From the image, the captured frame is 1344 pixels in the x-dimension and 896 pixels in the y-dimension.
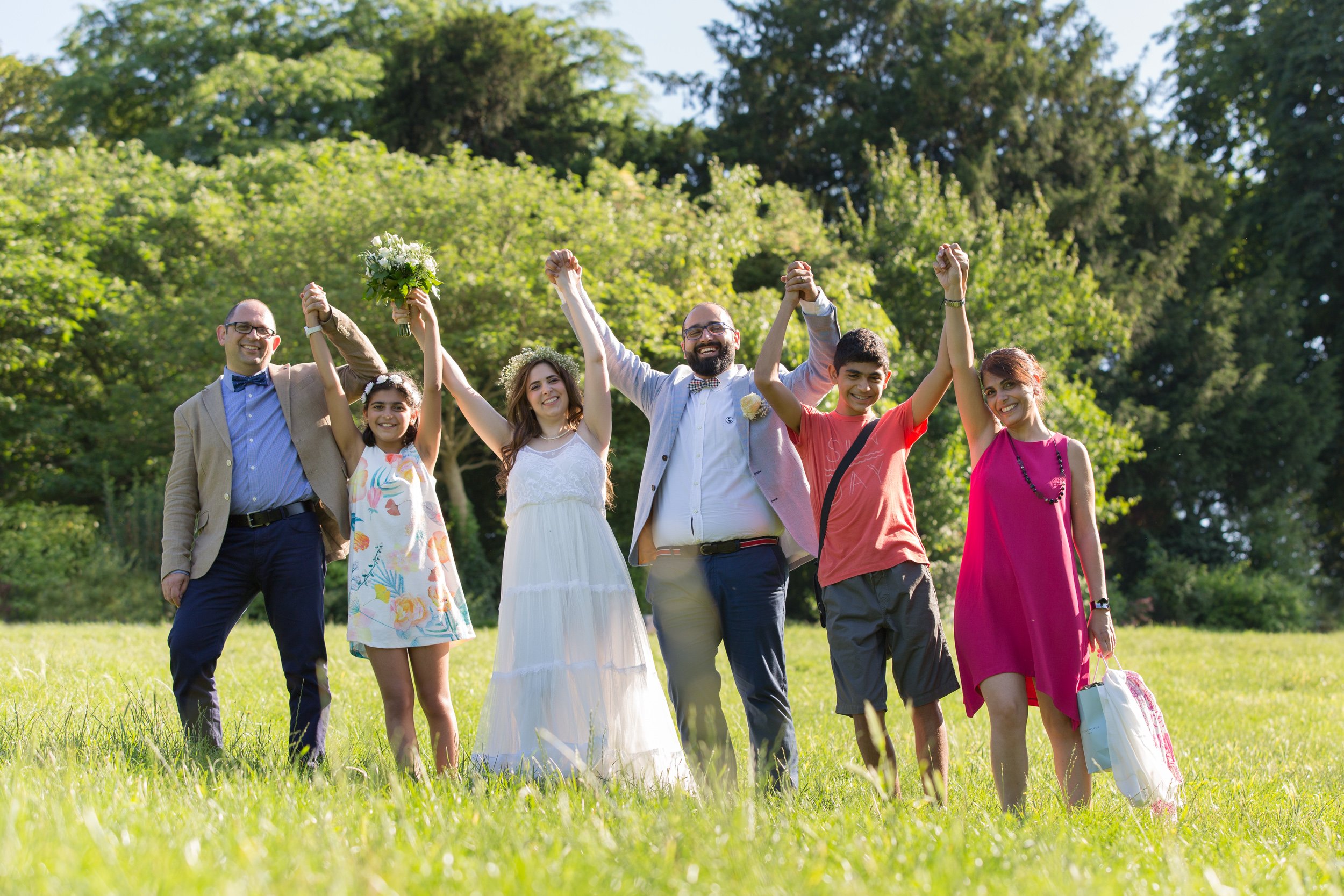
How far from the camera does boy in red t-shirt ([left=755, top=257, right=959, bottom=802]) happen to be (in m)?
4.39

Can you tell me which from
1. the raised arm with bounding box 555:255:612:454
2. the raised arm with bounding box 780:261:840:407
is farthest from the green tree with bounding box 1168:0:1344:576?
the raised arm with bounding box 555:255:612:454

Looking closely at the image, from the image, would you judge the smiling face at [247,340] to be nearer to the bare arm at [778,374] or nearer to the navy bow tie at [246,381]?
the navy bow tie at [246,381]

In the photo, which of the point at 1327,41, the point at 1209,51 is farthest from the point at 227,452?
the point at 1209,51

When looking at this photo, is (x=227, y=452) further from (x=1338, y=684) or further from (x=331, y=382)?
(x=1338, y=684)

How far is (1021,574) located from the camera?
166 inches

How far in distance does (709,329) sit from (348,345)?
170cm

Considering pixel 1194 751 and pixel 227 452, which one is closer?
pixel 227 452

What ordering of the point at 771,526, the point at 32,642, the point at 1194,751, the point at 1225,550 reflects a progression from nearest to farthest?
the point at 771,526, the point at 1194,751, the point at 32,642, the point at 1225,550

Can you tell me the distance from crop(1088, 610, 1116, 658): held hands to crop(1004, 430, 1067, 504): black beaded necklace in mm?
475

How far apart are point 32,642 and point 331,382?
6746 mm

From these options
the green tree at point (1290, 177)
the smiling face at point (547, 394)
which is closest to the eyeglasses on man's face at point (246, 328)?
the smiling face at point (547, 394)

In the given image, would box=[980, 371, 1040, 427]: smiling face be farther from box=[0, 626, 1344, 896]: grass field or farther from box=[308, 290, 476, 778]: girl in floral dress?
box=[308, 290, 476, 778]: girl in floral dress

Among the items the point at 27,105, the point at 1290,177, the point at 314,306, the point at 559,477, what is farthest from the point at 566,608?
the point at 1290,177

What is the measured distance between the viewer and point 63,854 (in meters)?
2.25
